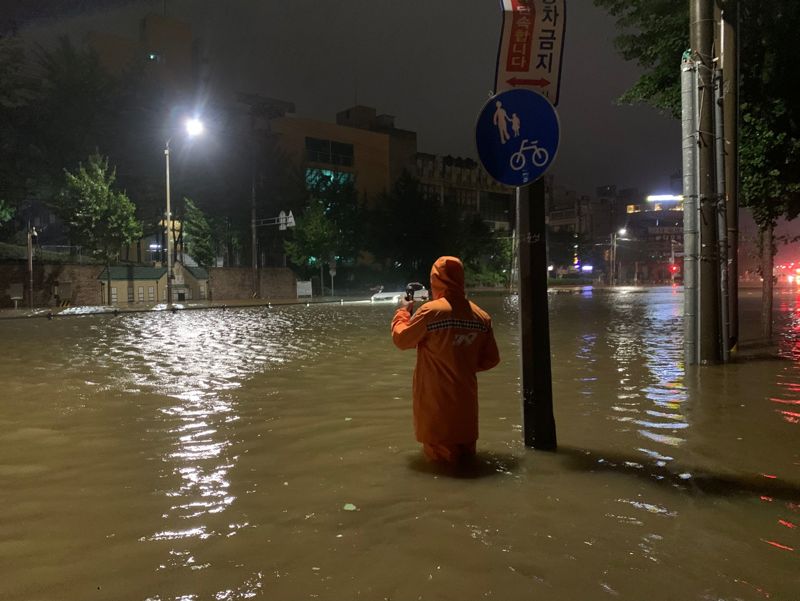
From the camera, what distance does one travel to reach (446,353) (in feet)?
14.6

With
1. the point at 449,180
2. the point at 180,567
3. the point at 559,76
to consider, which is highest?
the point at 449,180

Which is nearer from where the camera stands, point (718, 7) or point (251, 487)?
point (251, 487)

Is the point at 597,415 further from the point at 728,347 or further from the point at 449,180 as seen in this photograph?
the point at 449,180

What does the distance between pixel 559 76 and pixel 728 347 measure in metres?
7.68

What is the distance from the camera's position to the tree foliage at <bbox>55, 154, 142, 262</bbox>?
35031 millimetres

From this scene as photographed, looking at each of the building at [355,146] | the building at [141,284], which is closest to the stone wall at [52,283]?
the building at [141,284]

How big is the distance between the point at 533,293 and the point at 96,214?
3583cm

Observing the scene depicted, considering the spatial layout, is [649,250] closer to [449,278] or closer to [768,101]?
[768,101]

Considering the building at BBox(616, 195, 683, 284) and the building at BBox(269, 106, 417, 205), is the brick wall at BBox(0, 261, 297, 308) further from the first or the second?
the building at BBox(616, 195, 683, 284)

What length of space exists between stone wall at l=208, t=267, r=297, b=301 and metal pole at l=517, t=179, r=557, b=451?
139 ft

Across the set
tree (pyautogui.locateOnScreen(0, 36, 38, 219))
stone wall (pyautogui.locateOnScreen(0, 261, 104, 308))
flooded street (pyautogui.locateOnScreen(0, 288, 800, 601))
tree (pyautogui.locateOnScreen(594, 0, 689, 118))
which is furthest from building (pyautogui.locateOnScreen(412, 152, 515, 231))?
flooded street (pyautogui.locateOnScreen(0, 288, 800, 601))

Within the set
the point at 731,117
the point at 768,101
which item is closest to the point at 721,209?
the point at 731,117

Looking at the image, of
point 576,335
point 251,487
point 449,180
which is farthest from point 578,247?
point 251,487

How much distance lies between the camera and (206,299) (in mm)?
45406
